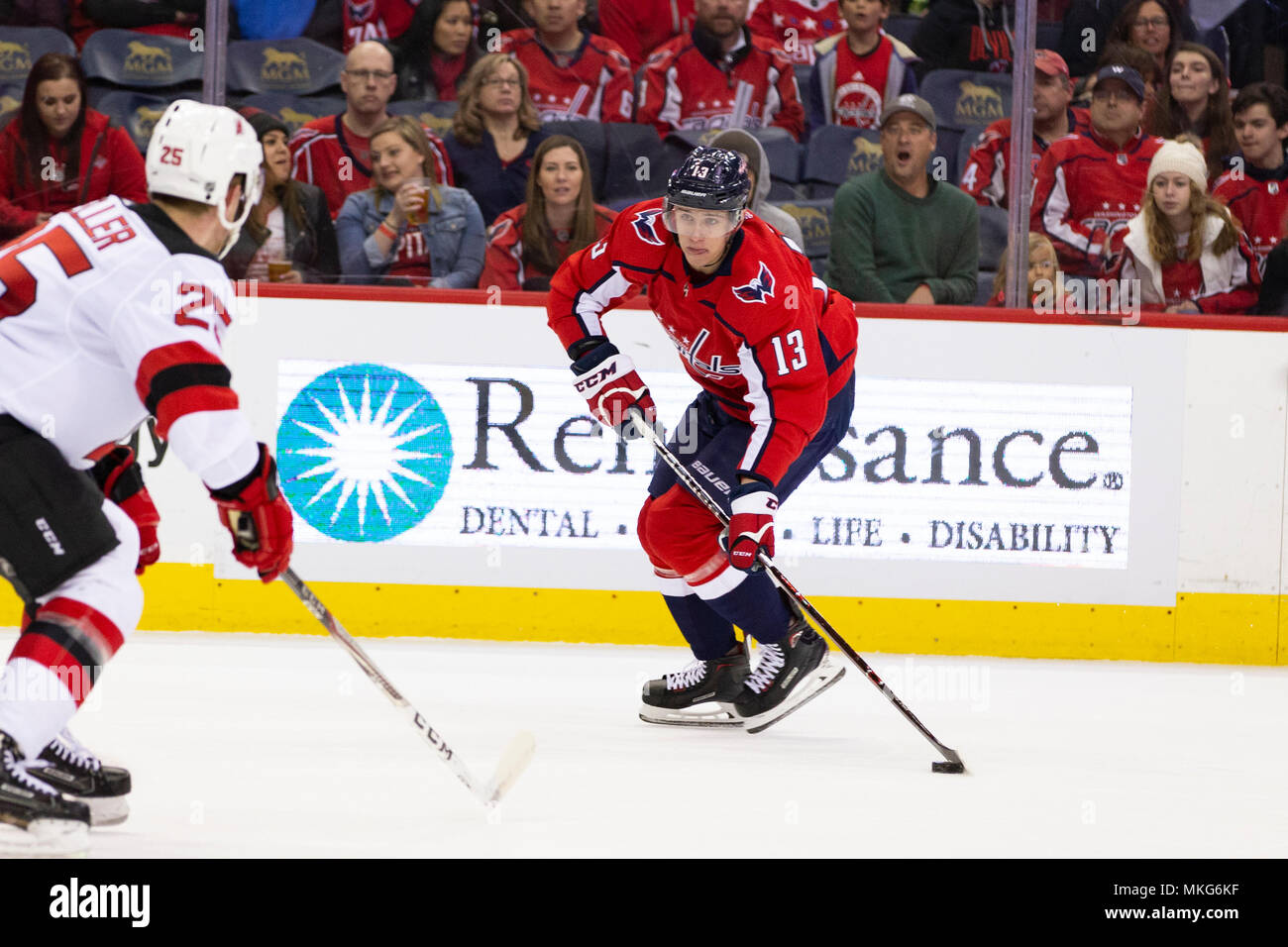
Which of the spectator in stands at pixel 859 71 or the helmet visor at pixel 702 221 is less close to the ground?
the spectator in stands at pixel 859 71

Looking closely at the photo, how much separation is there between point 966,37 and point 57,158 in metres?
3.06

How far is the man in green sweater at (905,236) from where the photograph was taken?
498 centimetres

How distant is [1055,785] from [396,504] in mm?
2367

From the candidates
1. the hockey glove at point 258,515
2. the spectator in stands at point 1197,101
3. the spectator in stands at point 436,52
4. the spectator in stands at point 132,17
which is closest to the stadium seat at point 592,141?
the spectator in stands at point 436,52

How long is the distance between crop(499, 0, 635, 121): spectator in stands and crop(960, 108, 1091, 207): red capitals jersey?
1.23 meters

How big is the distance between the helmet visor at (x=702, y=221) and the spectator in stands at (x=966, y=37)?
2.03 meters

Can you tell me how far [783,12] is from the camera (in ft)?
19.3

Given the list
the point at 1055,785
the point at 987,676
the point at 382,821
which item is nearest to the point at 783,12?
the point at 987,676

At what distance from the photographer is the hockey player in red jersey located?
3469 mm

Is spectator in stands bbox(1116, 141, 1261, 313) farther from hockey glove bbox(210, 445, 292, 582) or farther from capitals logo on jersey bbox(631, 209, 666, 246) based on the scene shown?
hockey glove bbox(210, 445, 292, 582)

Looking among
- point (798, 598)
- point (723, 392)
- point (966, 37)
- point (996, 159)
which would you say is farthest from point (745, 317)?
point (966, 37)

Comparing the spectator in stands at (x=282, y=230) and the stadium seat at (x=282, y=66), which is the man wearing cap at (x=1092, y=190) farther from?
the stadium seat at (x=282, y=66)

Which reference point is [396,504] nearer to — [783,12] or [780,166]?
[780,166]

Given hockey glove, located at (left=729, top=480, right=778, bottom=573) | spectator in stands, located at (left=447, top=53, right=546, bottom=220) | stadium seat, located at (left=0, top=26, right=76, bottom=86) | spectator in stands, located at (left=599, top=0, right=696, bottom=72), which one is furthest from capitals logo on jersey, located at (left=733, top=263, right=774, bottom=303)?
stadium seat, located at (left=0, top=26, right=76, bottom=86)
